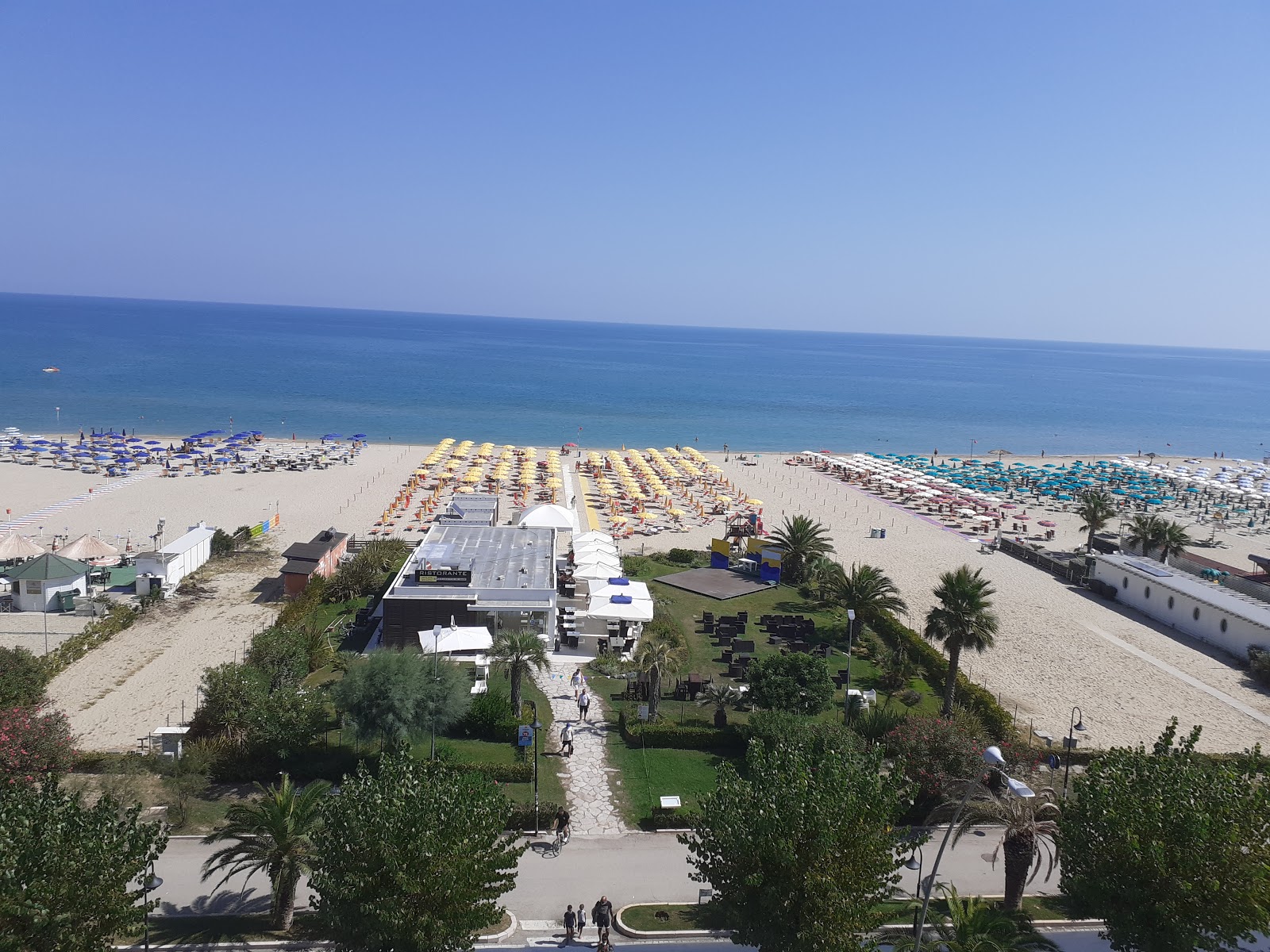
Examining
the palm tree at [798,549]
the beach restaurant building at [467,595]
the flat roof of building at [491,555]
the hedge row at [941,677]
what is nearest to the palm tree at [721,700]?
the hedge row at [941,677]

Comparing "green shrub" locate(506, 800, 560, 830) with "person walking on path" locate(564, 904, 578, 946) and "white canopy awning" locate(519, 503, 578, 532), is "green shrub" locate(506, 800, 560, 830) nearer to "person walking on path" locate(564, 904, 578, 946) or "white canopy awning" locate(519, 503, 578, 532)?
"person walking on path" locate(564, 904, 578, 946)

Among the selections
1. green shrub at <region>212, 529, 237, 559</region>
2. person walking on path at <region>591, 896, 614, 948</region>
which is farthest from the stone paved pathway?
green shrub at <region>212, 529, 237, 559</region>

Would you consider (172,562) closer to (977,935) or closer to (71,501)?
(71,501)

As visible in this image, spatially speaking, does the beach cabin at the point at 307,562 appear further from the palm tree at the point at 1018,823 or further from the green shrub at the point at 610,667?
the palm tree at the point at 1018,823

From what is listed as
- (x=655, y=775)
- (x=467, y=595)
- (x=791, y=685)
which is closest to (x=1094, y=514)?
(x=791, y=685)

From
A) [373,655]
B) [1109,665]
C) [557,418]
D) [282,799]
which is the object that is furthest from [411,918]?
[557,418]
